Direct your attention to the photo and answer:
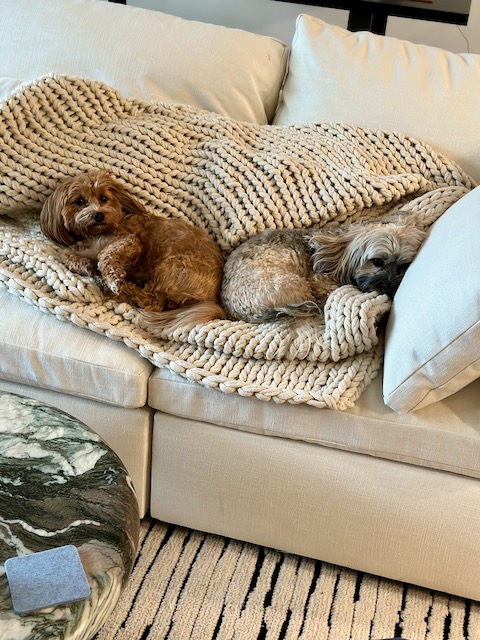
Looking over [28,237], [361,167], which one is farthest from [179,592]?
[361,167]

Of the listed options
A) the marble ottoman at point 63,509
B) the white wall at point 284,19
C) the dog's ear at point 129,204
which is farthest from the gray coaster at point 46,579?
the white wall at point 284,19

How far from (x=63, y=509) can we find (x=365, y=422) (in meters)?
0.66

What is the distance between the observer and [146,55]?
2076mm

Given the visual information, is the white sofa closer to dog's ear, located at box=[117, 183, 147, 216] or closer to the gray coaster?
dog's ear, located at box=[117, 183, 147, 216]

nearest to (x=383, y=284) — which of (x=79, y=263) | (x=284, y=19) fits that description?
(x=79, y=263)

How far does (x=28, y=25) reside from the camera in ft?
7.00

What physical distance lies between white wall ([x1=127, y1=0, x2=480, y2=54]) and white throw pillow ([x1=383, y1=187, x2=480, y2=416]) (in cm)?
179

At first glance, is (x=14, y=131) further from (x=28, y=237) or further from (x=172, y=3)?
(x=172, y=3)

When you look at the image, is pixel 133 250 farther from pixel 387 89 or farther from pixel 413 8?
pixel 413 8

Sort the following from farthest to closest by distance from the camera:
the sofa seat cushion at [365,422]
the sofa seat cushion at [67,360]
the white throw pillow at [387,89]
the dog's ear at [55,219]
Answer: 1. the white throw pillow at [387,89]
2. the dog's ear at [55,219]
3. the sofa seat cushion at [67,360]
4. the sofa seat cushion at [365,422]

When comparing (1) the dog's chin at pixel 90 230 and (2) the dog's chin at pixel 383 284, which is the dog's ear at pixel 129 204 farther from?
(2) the dog's chin at pixel 383 284

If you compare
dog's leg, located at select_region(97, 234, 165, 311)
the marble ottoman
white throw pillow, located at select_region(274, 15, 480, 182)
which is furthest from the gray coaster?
white throw pillow, located at select_region(274, 15, 480, 182)

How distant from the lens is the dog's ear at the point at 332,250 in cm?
172

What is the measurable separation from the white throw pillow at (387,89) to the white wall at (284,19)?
104 centimetres
